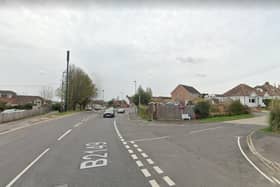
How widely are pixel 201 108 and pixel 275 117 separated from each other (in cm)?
1234

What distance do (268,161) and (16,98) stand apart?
3743 inches

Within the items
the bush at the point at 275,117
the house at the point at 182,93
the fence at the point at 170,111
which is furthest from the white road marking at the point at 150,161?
the house at the point at 182,93

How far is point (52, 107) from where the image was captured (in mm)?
54594

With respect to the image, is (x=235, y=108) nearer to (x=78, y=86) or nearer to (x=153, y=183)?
(x=153, y=183)

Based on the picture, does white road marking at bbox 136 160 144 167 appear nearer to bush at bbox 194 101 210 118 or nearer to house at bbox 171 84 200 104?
bush at bbox 194 101 210 118

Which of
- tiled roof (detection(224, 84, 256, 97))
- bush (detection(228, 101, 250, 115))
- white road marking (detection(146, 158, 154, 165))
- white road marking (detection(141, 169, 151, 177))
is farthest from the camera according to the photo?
tiled roof (detection(224, 84, 256, 97))

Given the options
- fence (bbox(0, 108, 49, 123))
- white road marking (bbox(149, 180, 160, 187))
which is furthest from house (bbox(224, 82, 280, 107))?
white road marking (bbox(149, 180, 160, 187))

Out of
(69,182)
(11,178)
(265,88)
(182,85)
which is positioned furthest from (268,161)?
(182,85)

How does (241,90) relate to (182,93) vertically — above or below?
below

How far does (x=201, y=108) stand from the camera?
27812 millimetres

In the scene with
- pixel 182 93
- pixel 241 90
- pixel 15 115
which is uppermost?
pixel 182 93

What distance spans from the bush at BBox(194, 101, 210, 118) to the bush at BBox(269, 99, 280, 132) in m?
11.5

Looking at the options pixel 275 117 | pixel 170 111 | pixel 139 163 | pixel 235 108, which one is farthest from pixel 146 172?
pixel 235 108

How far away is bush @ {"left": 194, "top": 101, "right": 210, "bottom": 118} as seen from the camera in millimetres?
27797
